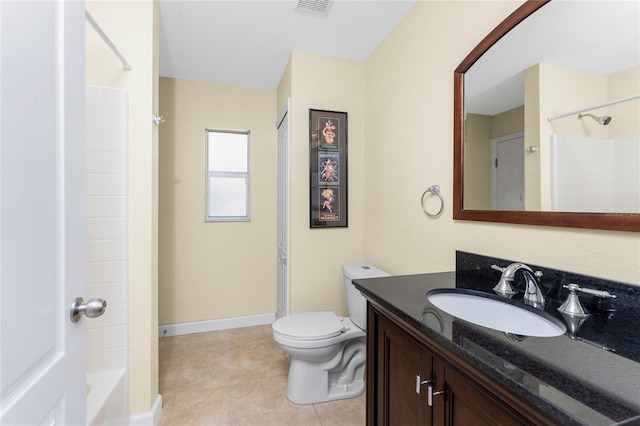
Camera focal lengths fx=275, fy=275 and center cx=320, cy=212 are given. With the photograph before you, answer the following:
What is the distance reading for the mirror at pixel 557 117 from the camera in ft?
2.58

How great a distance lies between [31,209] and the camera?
0.57 metres

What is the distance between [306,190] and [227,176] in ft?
3.56

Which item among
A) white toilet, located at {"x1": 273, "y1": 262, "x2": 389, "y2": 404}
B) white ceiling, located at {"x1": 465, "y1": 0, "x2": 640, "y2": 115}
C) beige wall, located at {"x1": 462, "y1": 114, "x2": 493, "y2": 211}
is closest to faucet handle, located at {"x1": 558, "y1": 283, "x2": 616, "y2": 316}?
beige wall, located at {"x1": 462, "y1": 114, "x2": 493, "y2": 211}

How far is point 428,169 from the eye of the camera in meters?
1.56

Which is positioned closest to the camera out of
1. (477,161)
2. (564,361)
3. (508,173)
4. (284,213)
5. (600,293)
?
(564,361)

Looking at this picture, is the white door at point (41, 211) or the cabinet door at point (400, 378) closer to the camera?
the white door at point (41, 211)

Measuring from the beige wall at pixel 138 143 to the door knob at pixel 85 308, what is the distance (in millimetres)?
868

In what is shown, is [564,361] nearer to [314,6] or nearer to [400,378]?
[400,378]

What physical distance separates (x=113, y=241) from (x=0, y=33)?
49.7 inches

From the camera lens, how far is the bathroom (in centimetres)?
129

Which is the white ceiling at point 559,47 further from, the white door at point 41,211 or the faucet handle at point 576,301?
the white door at point 41,211

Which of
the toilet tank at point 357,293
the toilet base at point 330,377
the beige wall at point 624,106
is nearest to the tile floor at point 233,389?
the toilet base at point 330,377

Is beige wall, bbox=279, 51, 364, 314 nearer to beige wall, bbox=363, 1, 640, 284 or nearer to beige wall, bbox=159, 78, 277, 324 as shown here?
beige wall, bbox=363, 1, 640, 284

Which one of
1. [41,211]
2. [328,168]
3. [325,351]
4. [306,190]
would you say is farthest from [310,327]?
[41,211]
